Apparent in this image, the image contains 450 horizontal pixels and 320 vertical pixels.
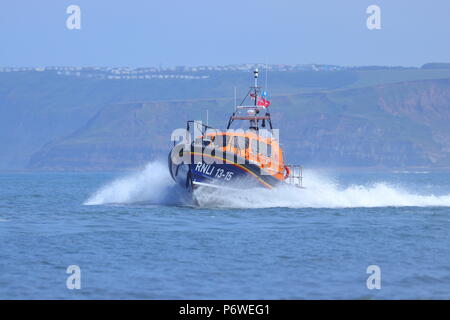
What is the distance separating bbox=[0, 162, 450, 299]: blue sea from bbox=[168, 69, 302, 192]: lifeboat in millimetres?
849

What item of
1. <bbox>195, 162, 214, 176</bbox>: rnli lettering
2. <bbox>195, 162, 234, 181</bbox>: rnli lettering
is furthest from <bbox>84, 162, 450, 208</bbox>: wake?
<bbox>195, 162, 214, 176</bbox>: rnli lettering

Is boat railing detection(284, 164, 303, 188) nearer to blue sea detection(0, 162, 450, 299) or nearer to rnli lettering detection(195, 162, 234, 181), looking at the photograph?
blue sea detection(0, 162, 450, 299)

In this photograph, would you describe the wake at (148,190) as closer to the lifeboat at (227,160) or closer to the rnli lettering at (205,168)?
the lifeboat at (227,160)

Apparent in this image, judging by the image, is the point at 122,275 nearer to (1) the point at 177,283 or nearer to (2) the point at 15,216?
(1) the point at 177,283

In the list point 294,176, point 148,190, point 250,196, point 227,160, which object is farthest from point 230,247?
point 148,190

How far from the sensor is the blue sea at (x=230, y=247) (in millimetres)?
21438

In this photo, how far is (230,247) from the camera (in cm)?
2744

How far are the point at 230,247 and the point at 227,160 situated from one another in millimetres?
9861

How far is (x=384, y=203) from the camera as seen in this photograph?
144ft

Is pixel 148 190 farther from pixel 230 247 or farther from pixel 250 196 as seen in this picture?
pixel 230 247

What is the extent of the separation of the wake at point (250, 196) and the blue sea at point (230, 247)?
67mm

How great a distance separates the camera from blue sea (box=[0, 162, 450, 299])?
21.4 metres
